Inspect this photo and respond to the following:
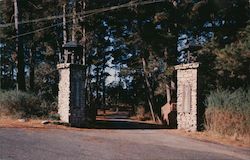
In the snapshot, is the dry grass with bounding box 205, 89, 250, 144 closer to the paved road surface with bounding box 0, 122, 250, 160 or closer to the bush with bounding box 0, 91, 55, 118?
the paved road surface with bounding box 0, 122, 250, 160

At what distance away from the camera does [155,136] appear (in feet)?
61.2

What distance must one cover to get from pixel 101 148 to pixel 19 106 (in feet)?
33.2

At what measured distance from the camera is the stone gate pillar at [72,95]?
2217cm

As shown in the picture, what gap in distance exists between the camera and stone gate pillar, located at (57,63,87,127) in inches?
873

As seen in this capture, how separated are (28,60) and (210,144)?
40.0 metres

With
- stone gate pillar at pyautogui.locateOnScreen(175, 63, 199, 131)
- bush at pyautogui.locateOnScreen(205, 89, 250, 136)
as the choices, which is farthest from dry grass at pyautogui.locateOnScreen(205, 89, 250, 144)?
stone gate pillar at pyautogui.locateOnScreen(175, 63, 199, 131)

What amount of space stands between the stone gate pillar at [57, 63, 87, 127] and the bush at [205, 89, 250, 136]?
619 cm

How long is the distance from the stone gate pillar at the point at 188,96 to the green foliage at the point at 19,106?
22.4 ft

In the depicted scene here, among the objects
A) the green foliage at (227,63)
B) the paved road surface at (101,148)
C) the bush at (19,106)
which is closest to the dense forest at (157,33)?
the green foliage at (227,63)

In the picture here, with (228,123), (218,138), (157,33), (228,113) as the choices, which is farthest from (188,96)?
(157,33)

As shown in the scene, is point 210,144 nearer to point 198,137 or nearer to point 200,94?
point 198,137

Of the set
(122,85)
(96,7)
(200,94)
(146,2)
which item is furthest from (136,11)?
(122,85)

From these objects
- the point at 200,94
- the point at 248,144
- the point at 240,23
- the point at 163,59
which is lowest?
the point at 248,144

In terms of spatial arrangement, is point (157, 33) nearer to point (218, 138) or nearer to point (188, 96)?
point (188, 96)
